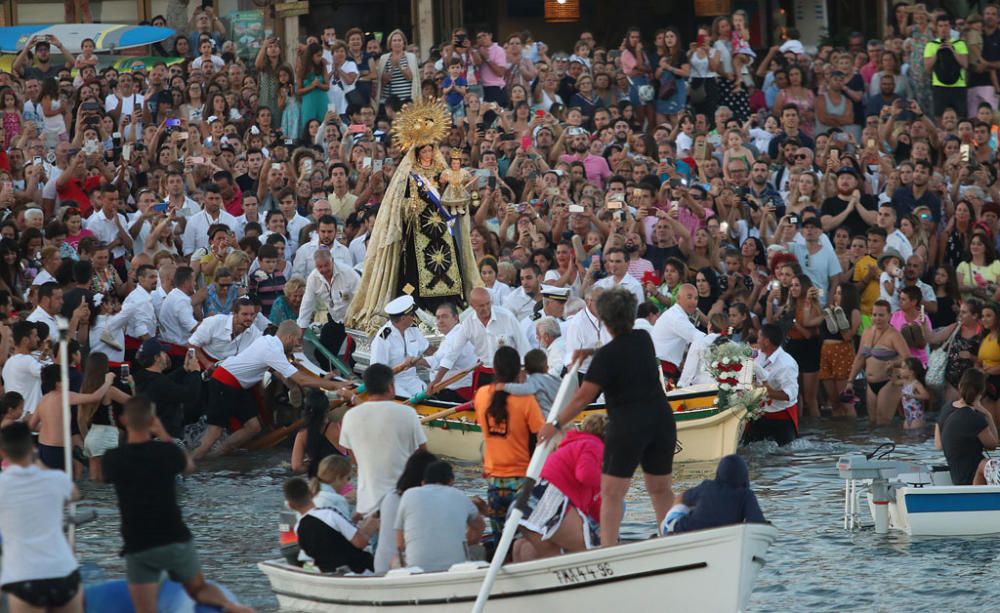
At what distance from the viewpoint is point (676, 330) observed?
17391 millimetres

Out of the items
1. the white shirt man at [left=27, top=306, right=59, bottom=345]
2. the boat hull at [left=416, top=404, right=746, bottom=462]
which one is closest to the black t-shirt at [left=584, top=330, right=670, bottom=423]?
the boat hull at [left=416, top=404, right=746, bottom=462]

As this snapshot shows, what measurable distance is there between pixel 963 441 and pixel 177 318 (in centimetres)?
777

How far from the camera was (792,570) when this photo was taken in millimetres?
13328

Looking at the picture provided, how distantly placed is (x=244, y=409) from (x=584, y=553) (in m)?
7.81

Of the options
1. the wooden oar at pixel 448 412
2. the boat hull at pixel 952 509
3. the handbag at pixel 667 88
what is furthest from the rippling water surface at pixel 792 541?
the handbag at pixel 667 88

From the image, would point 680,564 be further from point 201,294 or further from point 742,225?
point 742,225

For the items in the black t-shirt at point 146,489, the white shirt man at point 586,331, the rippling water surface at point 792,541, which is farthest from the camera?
the white shirt man at point 586,331

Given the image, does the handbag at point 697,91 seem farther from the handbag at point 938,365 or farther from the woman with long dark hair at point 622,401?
the woman with long dark hair at point 622,401

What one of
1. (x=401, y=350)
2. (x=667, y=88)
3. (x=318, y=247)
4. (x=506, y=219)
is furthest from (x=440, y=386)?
(x=667, y=88)

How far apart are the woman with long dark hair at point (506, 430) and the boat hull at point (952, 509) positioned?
3534 millimetres

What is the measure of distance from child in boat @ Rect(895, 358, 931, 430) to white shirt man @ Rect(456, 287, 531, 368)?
13.5 feet

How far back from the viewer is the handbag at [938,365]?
19031mm

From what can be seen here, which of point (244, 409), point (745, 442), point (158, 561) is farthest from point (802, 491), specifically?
point (158, 561)

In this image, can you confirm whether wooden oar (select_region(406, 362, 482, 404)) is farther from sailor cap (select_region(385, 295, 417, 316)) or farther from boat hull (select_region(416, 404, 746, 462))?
sailor cap (select_region(385, 295, 417, 316))
